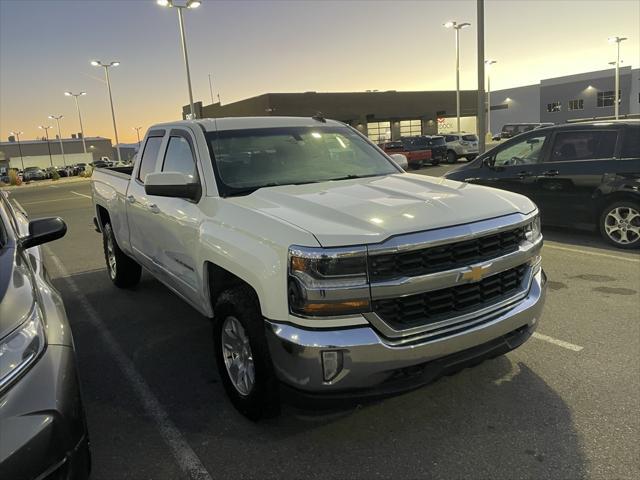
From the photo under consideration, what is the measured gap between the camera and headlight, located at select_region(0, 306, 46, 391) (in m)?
2.07

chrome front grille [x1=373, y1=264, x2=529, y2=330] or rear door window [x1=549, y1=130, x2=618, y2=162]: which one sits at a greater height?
rear door window [x1=549, y1=130, x2=618, y2=162]

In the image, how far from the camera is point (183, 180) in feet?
12.0

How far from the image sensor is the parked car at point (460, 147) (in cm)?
2797

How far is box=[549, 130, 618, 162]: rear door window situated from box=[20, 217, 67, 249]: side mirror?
7.06 m

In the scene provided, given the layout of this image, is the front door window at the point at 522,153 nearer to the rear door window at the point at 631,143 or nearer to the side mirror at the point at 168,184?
the rear door window at the point at 631,143

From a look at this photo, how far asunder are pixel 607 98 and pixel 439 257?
78219 millimetres

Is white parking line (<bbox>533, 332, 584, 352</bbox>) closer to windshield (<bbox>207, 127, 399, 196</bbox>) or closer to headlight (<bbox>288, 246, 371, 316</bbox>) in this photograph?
windshield (<bbox>207, 127, 399, 196</bbox>)

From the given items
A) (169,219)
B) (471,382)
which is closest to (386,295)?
(471,382)

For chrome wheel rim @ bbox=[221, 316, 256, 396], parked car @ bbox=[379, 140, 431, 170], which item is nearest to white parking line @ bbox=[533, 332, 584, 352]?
chrome wheel rim @ bbox=[221, 316, 256, 396]

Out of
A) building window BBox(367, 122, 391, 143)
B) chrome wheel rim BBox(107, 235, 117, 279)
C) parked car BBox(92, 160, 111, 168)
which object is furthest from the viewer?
building window BBox(367, 122, 391, 143)

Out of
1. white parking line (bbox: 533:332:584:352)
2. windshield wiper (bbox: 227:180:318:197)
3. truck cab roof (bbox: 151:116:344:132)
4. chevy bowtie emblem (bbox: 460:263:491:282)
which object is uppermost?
truck cab roof (bbox: 151:116:344:132)

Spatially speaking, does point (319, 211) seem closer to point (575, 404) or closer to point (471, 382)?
point (471, 382)

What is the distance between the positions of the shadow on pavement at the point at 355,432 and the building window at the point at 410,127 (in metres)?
63.9

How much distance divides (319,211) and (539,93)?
8410 centimetres
